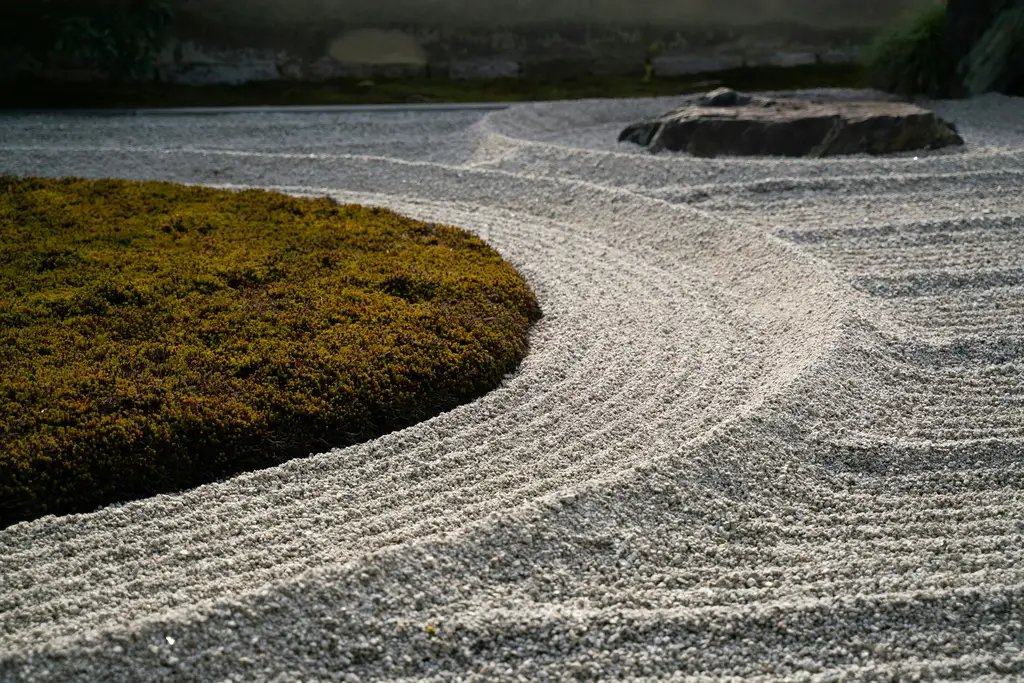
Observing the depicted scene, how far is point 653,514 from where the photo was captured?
12.0ft

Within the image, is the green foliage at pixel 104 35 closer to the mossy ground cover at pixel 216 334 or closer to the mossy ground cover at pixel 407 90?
the mossy ground cover at pixel 407 90

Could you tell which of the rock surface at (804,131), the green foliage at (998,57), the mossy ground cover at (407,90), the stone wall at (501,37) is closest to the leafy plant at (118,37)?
the mossy ground cover at (407,90)

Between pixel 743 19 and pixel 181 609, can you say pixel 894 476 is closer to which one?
pixel 181 609

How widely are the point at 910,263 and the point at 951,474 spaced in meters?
2.32

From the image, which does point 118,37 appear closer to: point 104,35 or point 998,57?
point 104,35

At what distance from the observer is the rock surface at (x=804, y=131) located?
26.6 feet

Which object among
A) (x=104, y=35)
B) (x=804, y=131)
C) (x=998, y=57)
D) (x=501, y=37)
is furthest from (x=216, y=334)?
(x=998, y=57)

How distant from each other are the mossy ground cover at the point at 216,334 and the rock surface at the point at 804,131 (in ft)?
9.43

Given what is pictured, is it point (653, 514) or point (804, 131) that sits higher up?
point (804, 131)

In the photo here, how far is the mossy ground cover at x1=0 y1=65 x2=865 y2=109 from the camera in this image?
1020cm

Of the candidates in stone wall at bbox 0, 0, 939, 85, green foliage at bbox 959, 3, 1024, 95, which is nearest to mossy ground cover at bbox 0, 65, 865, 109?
stone wall at bbox 0, 0, 939, 85

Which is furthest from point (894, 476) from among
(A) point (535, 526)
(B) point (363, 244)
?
(B) point (363, 244)

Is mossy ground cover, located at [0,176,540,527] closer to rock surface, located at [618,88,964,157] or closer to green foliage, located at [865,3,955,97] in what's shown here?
rock surface, located at [618,88,964,157]

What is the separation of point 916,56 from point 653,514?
26.0 feet
